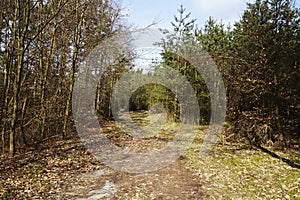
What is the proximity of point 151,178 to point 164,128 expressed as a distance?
328 inches

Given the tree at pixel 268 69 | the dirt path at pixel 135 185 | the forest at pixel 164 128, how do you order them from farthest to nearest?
the tree at pixel 268 69 < the forest at pixel 164 128 < the dirt path at pixel 135 185

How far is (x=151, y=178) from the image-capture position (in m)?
5.72

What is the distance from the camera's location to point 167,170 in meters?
6.36

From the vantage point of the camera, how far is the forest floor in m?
4.76

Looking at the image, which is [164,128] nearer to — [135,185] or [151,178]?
[151,178]

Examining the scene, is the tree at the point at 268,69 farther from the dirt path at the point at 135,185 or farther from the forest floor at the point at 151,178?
the dirt path at the point at 135,185

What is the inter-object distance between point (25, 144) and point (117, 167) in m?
4.10

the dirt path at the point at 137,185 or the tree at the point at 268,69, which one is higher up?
the tree at the point at 268,69

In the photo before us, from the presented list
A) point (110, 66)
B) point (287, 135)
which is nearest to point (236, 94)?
point (287, 135)

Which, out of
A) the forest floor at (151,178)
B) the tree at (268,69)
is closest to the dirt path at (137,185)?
the forest floor at (151,178)

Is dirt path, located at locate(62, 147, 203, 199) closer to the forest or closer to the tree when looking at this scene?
the forest

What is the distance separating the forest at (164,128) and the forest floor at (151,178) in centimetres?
2

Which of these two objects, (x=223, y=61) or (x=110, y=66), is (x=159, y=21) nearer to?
(x=223, y=61)

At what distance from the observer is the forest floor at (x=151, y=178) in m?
4.76
